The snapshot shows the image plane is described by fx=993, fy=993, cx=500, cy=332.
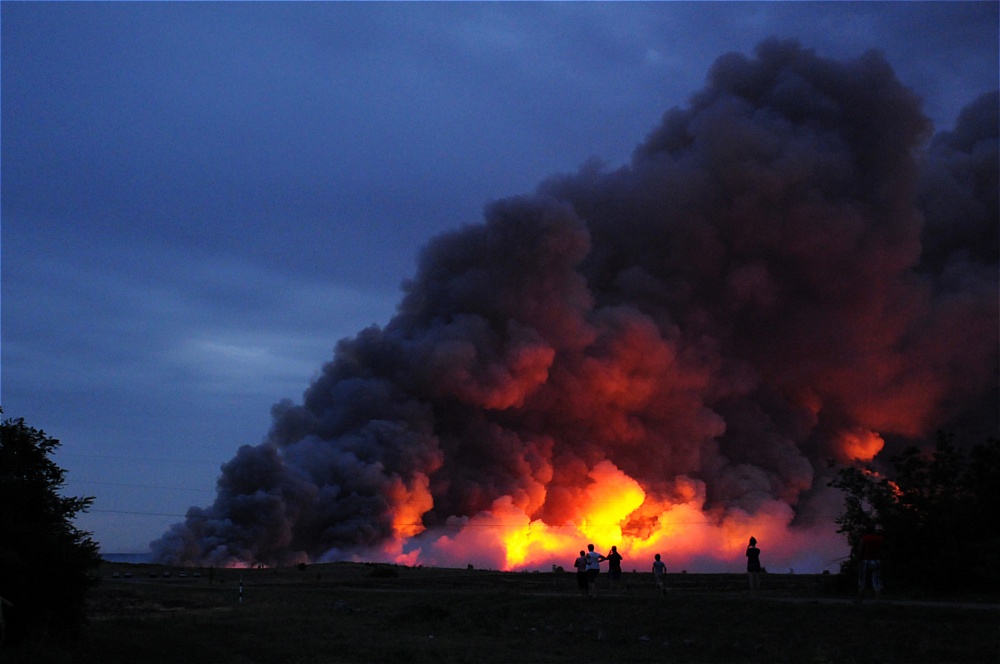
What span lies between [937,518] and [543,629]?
14.6 meters

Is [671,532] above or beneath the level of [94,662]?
above

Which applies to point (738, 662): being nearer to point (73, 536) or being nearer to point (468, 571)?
point (73, 536)

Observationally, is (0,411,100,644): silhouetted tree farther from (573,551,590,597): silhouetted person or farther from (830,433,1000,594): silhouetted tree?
(830,433,1000,594): silhouetted tree

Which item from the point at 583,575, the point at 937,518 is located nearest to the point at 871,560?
the point at 937,518

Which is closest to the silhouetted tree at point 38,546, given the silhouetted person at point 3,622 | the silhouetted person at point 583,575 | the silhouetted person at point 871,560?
the silhouetted person at point 3,622

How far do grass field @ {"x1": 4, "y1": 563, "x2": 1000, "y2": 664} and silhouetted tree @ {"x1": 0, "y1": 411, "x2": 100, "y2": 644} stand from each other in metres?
1.20

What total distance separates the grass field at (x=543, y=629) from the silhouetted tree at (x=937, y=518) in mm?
2717

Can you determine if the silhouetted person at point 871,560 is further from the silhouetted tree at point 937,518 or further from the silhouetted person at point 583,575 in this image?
the silhouetted person at point 583,575

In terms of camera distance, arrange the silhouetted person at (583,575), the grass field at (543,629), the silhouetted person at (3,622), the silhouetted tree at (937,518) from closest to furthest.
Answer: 1. the silhouetted person at (3,622)
2. the grass field at (543,629)
3. the silhouetted tree at (937,518)
4. the silhouetted person at (583,575)

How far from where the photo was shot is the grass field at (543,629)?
23.9m

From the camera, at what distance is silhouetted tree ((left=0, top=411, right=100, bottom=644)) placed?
2470cm

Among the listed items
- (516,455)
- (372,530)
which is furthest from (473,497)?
(372,530)

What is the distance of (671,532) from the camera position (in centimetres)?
8238

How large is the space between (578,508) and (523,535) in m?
8.06
